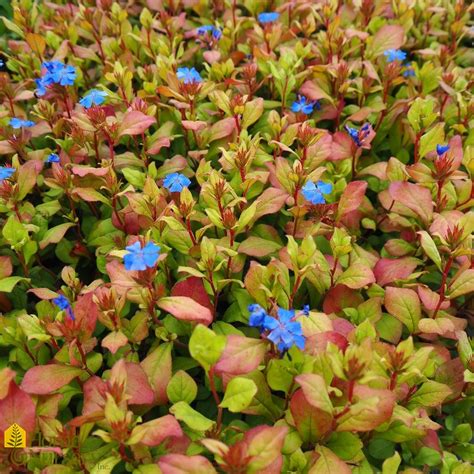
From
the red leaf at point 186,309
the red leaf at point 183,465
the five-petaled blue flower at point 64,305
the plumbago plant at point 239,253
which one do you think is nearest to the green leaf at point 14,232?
the plumbago plant at point 239,253

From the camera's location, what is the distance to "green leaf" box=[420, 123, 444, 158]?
195cm

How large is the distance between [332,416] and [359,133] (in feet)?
3.59

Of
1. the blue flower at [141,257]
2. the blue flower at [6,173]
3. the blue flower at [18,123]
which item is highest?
the blue flower at [18,123]

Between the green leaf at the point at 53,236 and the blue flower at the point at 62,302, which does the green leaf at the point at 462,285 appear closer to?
the blue flower at the point at 62,302

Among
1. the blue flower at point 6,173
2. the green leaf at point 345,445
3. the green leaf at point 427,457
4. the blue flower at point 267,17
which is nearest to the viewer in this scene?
the green leaf at point 345,445

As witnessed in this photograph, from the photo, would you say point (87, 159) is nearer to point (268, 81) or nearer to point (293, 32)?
point (268, 81)

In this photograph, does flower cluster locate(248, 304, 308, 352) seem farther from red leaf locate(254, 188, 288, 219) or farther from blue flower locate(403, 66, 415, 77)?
blue flower locate(403, 66, 415, 77)

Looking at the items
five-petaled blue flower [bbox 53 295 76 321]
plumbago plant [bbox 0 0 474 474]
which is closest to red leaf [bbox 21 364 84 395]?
plumbago plant [bbox 0 0 474 474]

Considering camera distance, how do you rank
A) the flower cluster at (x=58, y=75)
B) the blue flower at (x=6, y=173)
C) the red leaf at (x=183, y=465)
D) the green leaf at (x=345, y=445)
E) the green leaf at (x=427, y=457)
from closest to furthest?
the red leaf at (x=183, y=465)
the green leaf at (x=345, y=445)
the green leaf at (x=427, y=457)
the blue flower at (x=6, y=173)
the flower cluster at (x=58, y=75)

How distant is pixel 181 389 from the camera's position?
59.7 inches

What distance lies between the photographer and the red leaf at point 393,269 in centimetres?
178

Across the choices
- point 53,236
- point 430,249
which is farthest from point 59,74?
point 430,249

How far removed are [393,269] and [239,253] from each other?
20.4 inches

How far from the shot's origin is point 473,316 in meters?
1.87
